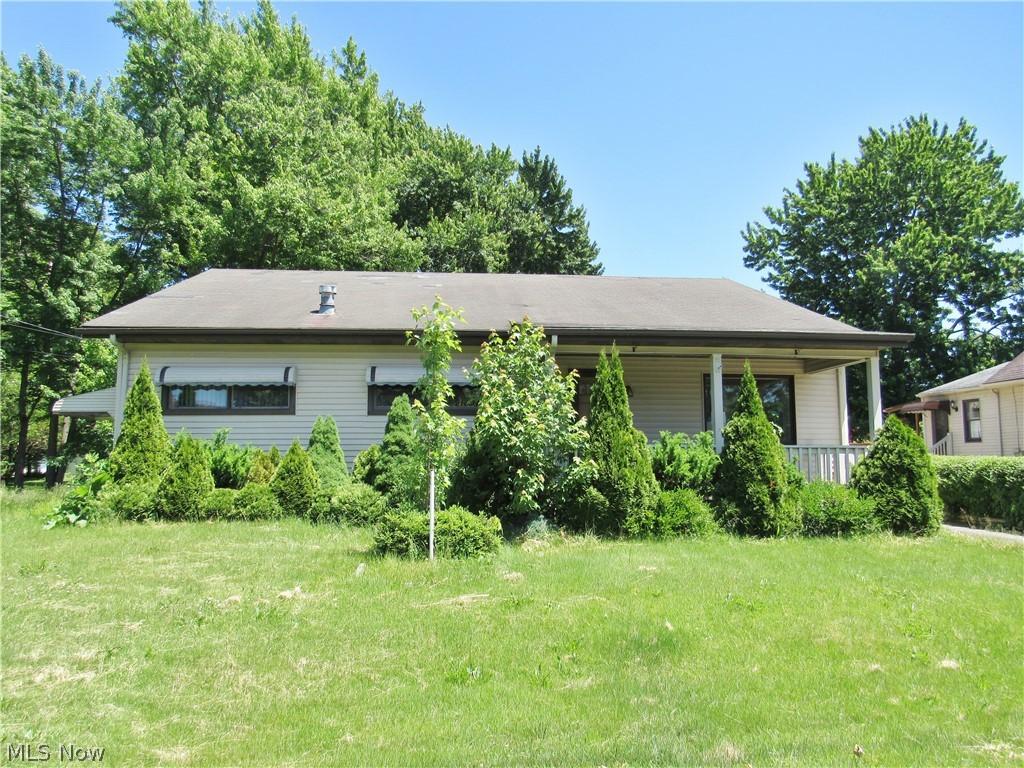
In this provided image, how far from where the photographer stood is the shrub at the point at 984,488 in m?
10.6

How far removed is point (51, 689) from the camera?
3.70 m

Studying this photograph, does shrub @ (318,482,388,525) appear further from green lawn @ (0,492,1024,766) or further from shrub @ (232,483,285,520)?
green lawn @ (0,492,1024,766)

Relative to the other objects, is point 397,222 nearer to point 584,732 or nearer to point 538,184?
point 538,184

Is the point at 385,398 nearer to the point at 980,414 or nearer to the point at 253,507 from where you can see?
the point at 253,507

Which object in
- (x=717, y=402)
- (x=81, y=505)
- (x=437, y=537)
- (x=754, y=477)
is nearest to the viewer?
(x=437, y=537)

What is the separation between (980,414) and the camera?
22953mm

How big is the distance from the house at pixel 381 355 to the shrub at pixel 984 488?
5.21ft

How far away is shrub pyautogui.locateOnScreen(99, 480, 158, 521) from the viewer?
9211 millimetres

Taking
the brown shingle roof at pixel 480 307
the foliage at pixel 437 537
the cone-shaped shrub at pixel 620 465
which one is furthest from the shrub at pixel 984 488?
the foliage at pixel 437 537

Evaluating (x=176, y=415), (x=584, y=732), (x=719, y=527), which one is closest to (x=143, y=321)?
(x=176, y=415)

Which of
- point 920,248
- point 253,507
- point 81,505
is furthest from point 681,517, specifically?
point 920,248

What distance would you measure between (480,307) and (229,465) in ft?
19.0

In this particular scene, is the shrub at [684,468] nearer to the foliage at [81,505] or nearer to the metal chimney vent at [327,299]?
the metal chimney vent at [327,299]

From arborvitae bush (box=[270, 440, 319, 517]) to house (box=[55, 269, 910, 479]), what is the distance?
2.53m
